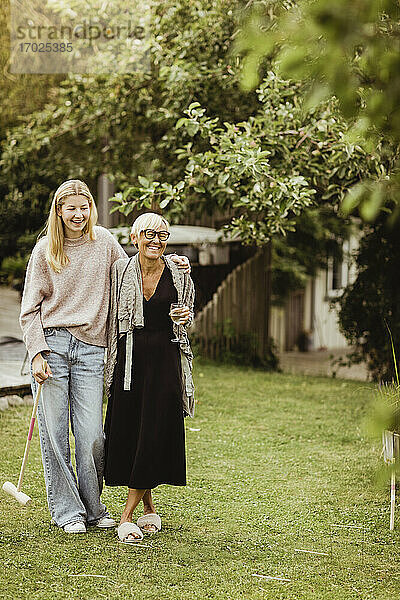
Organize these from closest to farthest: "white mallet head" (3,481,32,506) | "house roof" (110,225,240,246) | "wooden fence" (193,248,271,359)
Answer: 1. "white mallet head" (3,481,32,506)
2. "house roof" (110,225,240,246)
3. "wooden fence" (193,248,271,359)

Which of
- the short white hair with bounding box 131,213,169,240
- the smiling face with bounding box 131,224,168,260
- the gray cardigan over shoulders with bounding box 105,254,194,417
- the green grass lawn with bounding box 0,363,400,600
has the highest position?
the short white hair with bounding box 131,213,169,240

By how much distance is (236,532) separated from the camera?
4.67m

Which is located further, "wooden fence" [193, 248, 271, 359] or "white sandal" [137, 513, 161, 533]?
"wooden fence" [193, 248, 271, 359]

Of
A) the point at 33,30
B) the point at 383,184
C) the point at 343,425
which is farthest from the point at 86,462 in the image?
the point at 33,30

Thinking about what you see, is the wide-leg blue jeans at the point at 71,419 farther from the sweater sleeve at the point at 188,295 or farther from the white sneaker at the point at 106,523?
the sweater sleeve at the point at 188,295

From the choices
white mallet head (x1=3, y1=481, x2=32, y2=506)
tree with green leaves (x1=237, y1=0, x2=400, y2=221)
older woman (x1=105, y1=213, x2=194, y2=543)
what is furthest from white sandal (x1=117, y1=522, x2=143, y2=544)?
tree with green leaves (x1=237, y1=0, x2=400, y2=221)

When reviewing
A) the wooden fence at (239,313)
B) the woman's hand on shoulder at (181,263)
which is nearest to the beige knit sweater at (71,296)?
the woman's hand on shoulder at (181,263)

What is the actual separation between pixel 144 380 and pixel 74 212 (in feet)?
3.04

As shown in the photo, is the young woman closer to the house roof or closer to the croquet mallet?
the croquet mallet

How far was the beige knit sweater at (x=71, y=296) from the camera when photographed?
4.38 m

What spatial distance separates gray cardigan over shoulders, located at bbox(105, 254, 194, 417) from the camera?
14.2 ft

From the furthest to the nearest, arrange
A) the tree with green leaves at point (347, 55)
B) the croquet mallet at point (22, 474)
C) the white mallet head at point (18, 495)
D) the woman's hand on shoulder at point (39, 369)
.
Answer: the white mallet head at point (18, 495) → the croquet mallet at point (22, 474) → the woman's hand on shoulder at point (39, 369) → the tree with green leaves at point (347, 55)

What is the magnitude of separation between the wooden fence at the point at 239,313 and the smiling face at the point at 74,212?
23.5ft

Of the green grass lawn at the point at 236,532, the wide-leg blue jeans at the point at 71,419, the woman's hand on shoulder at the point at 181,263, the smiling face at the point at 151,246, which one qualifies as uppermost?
the smiling face at the point at 151,246
